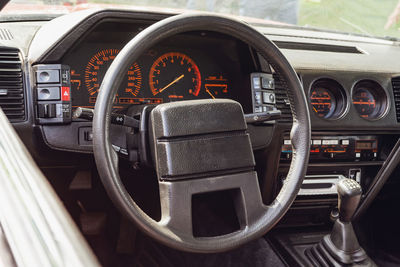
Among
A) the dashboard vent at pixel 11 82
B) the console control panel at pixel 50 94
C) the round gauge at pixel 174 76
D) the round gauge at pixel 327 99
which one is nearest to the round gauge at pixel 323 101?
the round gauge at pixel 327 99

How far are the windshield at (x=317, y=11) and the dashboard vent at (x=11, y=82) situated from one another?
0.48m

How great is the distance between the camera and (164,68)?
1.58 m

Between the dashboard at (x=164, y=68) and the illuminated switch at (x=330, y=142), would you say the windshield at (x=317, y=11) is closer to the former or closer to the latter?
the dashboard at (x=164, y=68)

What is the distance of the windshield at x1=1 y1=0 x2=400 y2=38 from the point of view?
2121mm

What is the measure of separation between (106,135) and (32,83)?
529 millimetres

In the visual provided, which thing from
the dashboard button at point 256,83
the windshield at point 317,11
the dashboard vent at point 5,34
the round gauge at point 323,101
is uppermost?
the windshield at point 317,11

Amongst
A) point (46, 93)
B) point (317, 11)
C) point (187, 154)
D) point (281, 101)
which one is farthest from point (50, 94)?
point (317, 11)

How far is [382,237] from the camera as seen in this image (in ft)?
6.66

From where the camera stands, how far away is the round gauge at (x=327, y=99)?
1789 mm

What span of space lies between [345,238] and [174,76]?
2.89 ft

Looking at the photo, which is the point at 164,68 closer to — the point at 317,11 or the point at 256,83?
the point at 256,83

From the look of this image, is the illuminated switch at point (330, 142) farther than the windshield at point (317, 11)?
No

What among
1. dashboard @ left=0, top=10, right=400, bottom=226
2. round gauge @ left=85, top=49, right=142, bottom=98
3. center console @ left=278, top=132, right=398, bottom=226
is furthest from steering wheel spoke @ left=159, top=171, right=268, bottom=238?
center console @ left=278, top=132, right=398, bottom=226

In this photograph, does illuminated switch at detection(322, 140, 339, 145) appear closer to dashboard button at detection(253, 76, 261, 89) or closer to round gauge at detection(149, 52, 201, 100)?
dashboard button at detection(253, 76, 261, 89)
